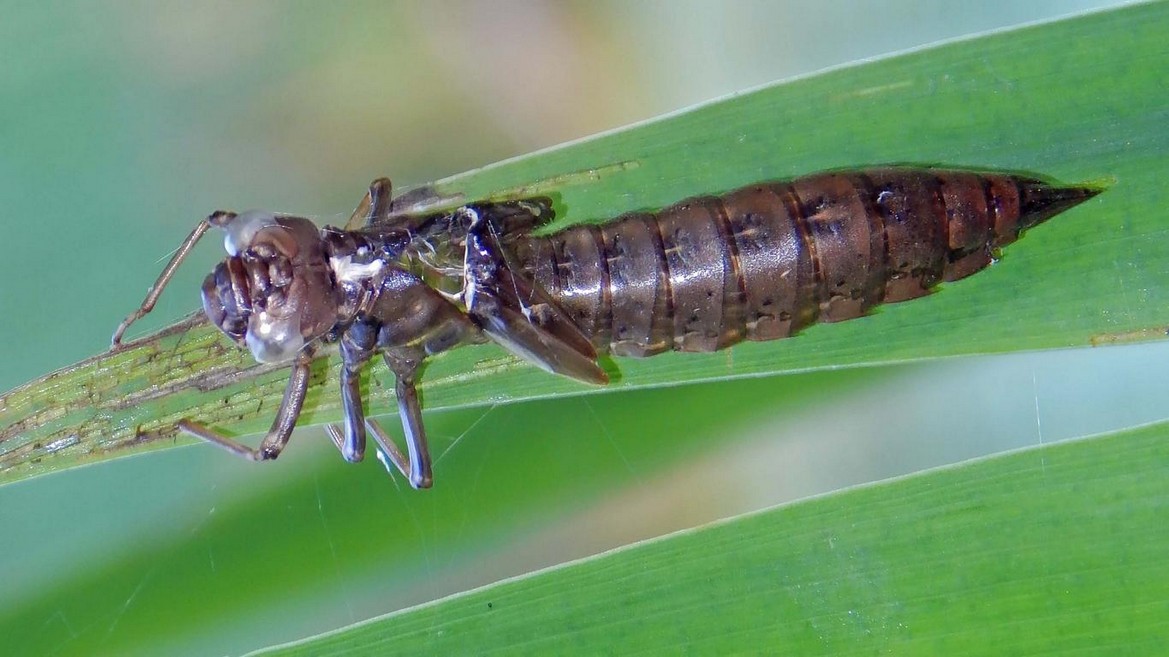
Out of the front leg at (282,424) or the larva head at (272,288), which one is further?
the front leg at (282,424)

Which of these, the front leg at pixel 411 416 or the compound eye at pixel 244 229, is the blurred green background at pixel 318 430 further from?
the compound eye at pixel 244 229

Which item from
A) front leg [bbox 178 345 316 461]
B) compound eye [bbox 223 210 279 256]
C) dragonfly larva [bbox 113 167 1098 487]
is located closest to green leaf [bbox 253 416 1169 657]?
dragonfly larva [bbox 113 167 1098 487]

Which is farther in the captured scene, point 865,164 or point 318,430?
point 318,430

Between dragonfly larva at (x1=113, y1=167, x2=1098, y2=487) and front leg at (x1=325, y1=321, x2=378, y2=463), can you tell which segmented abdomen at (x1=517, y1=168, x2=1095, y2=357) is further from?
front leg at (x1=325, y1=321, x2=378, y2=463)

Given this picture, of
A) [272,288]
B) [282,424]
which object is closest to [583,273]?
[272,288]

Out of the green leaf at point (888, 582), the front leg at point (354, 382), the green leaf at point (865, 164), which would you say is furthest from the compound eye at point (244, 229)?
the green leaf at point (888, 582)

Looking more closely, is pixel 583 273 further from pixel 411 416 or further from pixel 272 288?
pixel 272 288

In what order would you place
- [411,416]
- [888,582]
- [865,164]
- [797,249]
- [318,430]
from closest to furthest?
[888,582] < [797,249] < [865,164] < [411,416] < [318,430]
